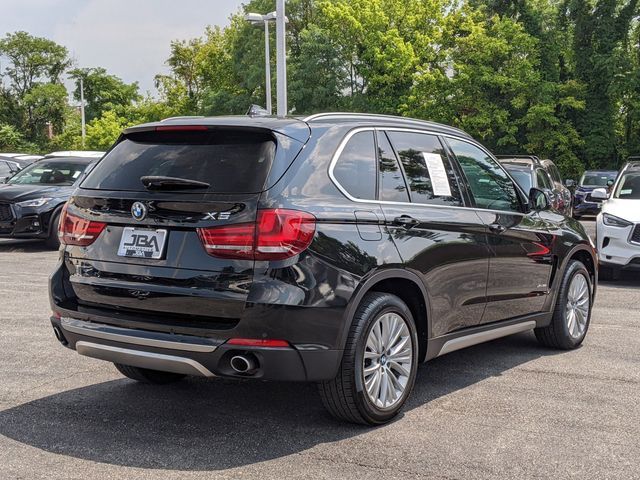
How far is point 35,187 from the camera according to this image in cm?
1495

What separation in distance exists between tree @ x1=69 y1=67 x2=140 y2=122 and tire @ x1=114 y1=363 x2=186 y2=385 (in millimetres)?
79696

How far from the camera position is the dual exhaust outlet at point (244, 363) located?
404 centimetres

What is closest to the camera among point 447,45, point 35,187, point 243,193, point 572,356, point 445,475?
point 445,475

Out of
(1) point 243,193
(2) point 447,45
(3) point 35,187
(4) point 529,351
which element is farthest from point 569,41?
(1) point 243,193

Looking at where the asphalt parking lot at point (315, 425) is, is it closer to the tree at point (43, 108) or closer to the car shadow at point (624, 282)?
the car shadow at point (624, 282)

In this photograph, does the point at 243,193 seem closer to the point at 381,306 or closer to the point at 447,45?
the point at 381,306

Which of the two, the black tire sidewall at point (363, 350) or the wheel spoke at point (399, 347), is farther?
the wheel spoke at point (399, 347)

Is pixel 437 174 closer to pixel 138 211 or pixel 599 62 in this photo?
pixel 138 211

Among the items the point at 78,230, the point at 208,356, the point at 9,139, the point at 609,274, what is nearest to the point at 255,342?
A: the point at 208,356

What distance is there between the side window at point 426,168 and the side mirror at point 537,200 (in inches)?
43.2

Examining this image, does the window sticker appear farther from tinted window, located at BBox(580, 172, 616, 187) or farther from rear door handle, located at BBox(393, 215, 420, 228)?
tinted window, located at BBox(580, 172, 616, 187)

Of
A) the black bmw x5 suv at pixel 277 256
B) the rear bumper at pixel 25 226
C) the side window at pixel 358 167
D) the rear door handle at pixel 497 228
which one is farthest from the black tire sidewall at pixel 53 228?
the side window at pixel 358 167

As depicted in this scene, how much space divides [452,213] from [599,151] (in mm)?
39178

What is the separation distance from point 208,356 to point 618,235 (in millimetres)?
Answer: 7906
